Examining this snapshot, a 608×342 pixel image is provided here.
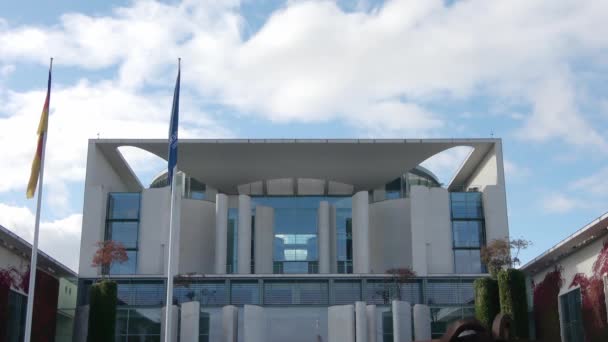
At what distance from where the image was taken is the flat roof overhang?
44.4 metres

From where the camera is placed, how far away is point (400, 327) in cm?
3803

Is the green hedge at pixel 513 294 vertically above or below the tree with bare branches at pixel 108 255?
below

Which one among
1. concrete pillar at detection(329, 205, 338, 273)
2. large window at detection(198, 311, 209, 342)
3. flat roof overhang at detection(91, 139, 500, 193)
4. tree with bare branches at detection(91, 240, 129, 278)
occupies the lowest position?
large window at detection(198, 311, 209, 342)

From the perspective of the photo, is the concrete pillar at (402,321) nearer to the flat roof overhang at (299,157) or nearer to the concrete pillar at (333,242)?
the concrete pillar at (333,242)

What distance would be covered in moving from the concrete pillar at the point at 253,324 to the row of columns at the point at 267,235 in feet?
18.9

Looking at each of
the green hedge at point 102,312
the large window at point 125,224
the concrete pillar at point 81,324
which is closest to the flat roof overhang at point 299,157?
the large window at point 125,224

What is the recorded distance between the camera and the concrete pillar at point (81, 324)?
39.7 metres

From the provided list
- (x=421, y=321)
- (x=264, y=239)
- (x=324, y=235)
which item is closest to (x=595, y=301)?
(x=421, y=321)

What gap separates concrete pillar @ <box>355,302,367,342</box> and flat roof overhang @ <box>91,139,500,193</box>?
390 inches

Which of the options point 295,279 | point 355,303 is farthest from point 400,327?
point 295,279

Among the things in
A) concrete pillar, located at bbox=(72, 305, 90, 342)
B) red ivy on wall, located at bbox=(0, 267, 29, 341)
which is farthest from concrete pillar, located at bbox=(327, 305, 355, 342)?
red ivy on wall, located at bbox=(0, 267, 29, 341)

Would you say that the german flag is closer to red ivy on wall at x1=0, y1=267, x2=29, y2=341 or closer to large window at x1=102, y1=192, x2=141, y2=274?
red ivy on wall at x1=0, y1=267, x2=29, y2=341

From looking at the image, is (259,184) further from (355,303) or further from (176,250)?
(355,303)

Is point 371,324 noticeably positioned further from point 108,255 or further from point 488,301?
point 108,255
